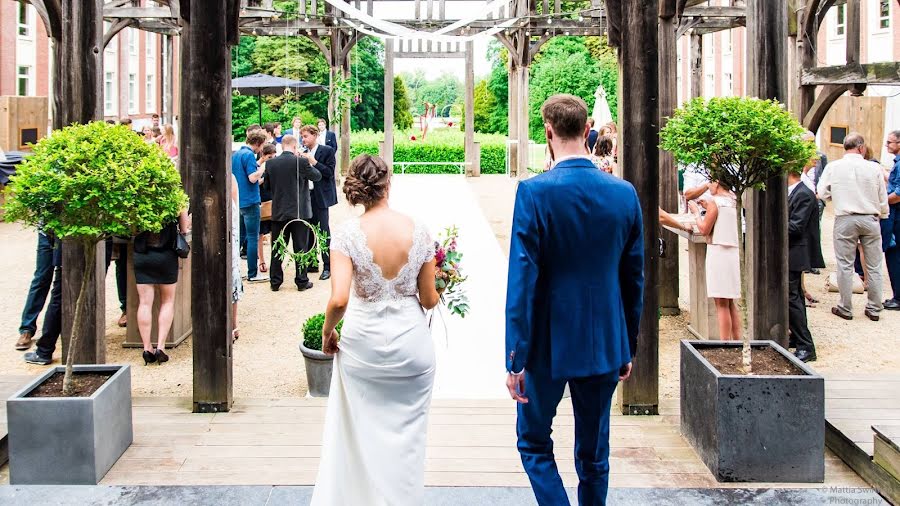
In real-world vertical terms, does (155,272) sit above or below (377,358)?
above

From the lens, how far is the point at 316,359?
588cm

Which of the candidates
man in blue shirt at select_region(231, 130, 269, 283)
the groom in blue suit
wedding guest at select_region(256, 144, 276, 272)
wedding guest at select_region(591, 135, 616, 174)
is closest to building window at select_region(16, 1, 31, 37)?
wedding guest at select_region(256, 144, 276, 272)

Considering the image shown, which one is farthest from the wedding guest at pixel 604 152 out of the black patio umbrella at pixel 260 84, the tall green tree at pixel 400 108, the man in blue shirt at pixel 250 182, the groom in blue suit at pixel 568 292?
the tall green tree at pixel 400 108

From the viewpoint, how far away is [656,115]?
5.43 meters

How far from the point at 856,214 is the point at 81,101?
653 centimetres

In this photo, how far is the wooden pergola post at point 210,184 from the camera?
5.27m

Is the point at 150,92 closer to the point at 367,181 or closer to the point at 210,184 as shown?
the point at 210,184

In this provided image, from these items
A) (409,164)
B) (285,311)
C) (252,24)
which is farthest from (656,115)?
(409,164)

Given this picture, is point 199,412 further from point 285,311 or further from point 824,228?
point 824,228

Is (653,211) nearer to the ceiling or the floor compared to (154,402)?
nearer to the ceiling

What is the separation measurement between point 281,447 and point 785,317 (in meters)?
3.03

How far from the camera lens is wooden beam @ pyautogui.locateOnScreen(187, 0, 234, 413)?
17.3 ft

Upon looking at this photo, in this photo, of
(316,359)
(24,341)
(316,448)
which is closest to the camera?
(316,448)

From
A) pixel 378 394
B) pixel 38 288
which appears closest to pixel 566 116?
pixel 378 394
